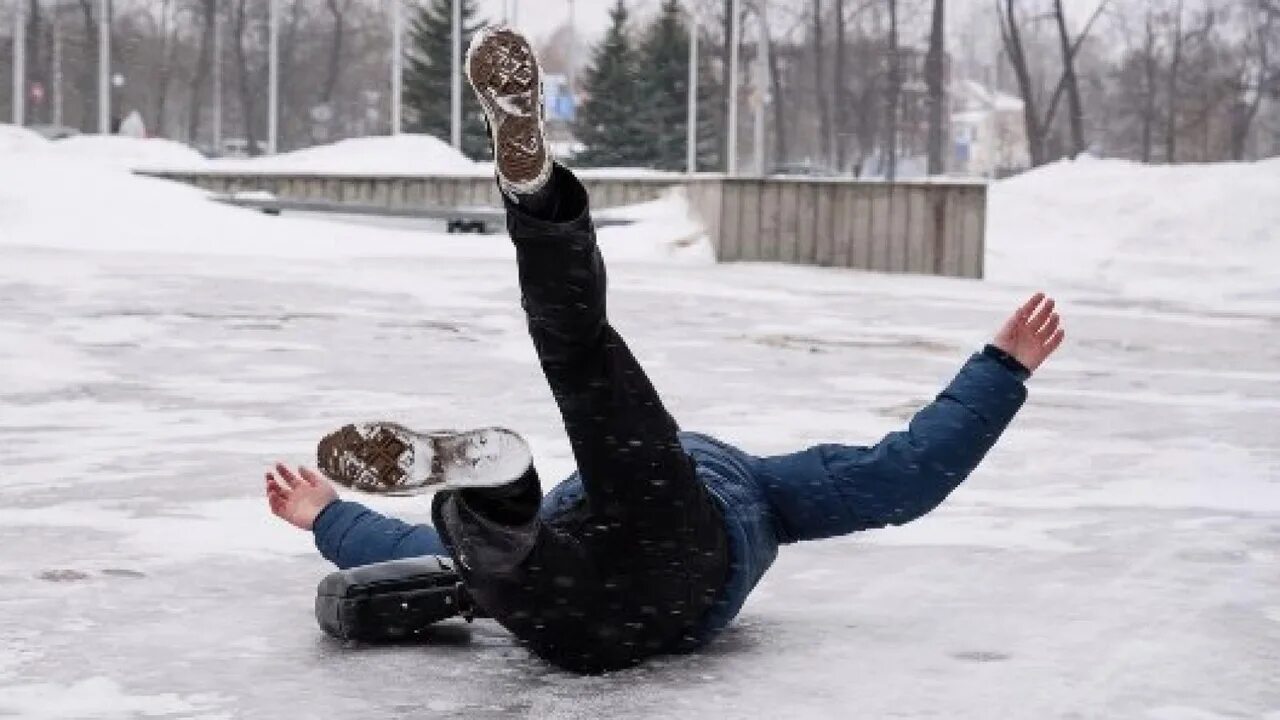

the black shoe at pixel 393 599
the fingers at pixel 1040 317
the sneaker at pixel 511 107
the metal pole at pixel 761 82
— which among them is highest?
the metal pole at pixel 761 82

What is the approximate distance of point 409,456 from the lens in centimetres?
352

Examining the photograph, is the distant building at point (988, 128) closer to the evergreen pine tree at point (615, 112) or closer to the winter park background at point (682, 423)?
the evergreen pine tree at point (615, 112)

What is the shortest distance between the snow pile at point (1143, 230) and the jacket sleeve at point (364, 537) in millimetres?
17313

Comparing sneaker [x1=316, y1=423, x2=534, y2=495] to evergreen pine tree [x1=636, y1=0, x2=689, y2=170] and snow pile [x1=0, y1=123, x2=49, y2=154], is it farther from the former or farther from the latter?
evergreen pine tree [x1=636, y1=0, x2=689, y2=170]

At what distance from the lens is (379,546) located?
477 cm

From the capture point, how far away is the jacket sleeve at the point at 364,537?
15.5 ft

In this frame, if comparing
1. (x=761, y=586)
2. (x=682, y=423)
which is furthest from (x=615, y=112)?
(x=761, y=586)

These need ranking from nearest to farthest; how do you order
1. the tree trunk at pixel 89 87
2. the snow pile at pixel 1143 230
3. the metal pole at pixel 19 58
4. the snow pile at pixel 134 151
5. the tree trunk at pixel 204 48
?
the snow pile at pixel 1143 230 → the snow pile at pixel 134 151 → the metal pole at pixel 19 58 → the tree trunk at pixel 204 48 → the tree trunk at pixel 89 87

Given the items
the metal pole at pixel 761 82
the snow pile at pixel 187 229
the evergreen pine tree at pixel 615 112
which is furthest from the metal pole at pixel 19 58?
the snow pile at pixel 187 229

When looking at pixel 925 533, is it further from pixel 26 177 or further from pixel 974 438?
pixel 26 177

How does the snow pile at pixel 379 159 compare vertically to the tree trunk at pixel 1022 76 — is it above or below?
below

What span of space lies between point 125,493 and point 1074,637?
3.19 metres

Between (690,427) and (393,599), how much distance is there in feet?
14.6

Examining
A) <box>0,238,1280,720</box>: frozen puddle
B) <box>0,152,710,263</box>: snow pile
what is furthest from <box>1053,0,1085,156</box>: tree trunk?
<box>0,238,1280,720</box>: frozen puddle
